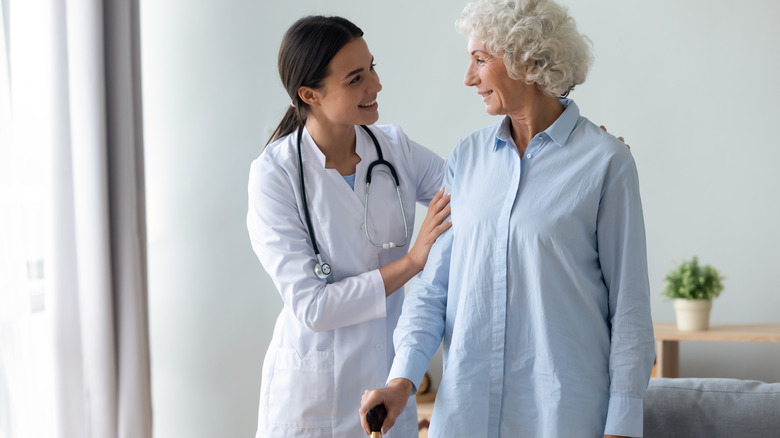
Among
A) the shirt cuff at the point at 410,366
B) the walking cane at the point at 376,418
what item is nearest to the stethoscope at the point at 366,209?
the shirt cuff at the point at 410,366

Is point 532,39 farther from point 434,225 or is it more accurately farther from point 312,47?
point 312,47

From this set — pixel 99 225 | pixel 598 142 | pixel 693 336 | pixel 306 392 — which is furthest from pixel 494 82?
pixel 693 336

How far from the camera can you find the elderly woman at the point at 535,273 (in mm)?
1351

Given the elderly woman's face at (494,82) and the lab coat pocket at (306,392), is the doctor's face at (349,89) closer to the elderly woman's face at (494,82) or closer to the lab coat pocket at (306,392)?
the elderly woman's face at (494,82)

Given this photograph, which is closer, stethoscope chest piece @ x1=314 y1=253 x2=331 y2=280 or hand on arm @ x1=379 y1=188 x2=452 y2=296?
hand on arm @ x1=379 y1=188 x2=452 y2=296

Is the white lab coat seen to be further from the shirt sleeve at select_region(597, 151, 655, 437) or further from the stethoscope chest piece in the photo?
the shirt sleeve at select_region(597, 151, 655, 437)

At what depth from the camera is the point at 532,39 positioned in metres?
1.41

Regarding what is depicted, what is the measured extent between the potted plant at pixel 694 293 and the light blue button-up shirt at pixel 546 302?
67.9 inches

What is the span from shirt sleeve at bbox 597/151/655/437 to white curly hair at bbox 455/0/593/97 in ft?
0.70

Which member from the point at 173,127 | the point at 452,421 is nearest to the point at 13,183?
the point at 173,127

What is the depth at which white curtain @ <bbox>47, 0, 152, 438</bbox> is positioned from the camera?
2418mm

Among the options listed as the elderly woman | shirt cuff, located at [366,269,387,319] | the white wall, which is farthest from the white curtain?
the elderly woman

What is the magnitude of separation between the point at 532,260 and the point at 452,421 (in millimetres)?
335

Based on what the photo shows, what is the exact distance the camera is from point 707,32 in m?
3.20
